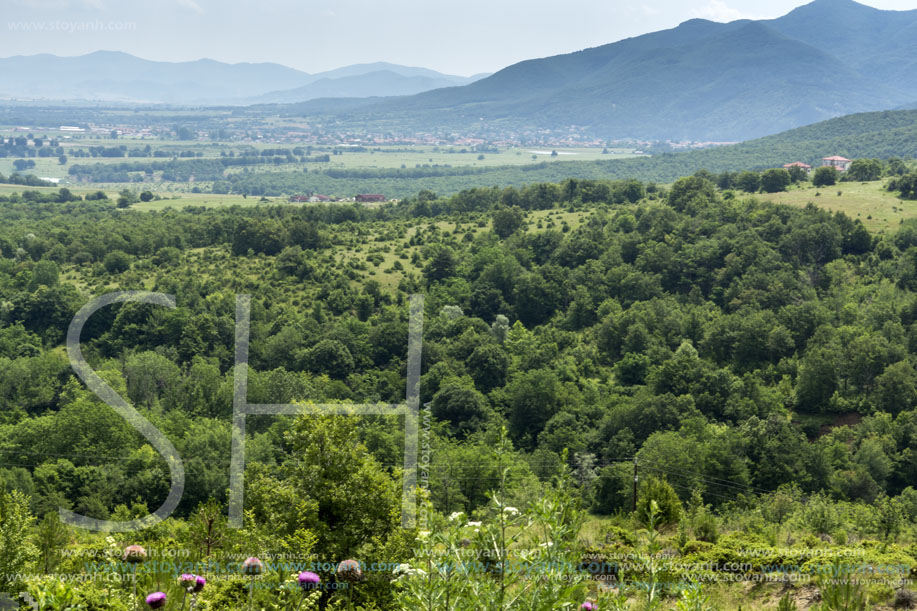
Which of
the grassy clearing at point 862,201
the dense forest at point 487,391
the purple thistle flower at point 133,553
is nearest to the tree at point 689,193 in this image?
the dense forest at point 487,391

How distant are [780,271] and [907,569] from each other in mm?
42017

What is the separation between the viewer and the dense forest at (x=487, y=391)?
12094 mm

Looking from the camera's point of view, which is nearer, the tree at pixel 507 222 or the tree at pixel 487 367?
the tree at pixel 487 367

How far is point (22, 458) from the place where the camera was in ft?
107

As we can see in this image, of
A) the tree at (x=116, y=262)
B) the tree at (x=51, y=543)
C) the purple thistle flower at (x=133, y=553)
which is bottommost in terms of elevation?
the tree at (x=116, y=262)

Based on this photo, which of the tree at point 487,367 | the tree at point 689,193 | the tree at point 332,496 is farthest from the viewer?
the tree at point 689,193

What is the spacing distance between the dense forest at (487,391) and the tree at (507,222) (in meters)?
0.22

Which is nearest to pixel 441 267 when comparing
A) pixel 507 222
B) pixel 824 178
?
pixel 507 222

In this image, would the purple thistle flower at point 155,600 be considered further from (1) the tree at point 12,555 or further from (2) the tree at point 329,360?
(2) the tree at point 329,360

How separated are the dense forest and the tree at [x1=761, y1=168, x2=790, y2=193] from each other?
6591 millimetres

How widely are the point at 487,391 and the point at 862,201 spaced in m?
38.3

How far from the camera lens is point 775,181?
69500 millimetres

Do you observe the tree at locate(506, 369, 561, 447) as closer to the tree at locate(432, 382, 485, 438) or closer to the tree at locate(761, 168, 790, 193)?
the tree at locate(432, 382, 485, 438)

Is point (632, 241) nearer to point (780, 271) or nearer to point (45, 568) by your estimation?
point (780, 271)
